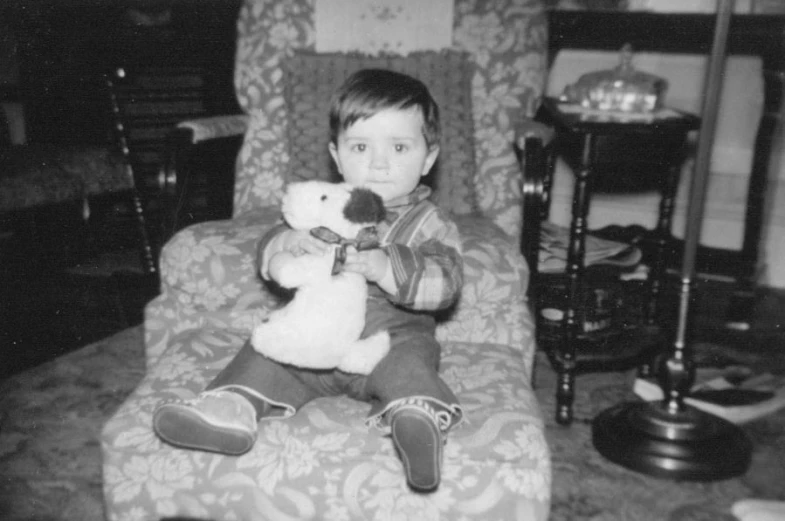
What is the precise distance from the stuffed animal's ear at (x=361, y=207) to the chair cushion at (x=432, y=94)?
2.68 feet

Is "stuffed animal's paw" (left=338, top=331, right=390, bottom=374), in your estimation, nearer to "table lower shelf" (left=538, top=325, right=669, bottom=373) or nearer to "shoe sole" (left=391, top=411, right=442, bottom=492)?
"shoe sole" (left=391, top=411, right=442, bottom=492)

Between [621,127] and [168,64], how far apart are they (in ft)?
7.65

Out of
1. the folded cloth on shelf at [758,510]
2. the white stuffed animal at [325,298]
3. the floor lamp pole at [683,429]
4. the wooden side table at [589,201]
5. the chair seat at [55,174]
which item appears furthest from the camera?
the chair seat at [55,174]

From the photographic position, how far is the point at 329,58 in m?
2.06

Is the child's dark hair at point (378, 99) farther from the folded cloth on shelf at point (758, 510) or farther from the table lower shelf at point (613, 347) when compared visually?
the folded cloth on shelf at point (758, 510)

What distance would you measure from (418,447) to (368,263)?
0.96 ft

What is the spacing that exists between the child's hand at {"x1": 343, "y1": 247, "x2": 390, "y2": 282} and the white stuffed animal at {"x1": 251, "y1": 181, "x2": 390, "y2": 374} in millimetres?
12

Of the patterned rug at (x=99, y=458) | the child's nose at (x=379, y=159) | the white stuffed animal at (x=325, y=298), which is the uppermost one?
the child's nose at (x=379, y=159)

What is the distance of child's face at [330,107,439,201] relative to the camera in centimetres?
128

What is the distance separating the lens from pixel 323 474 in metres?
1.11

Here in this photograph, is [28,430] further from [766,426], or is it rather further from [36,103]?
[36,103]

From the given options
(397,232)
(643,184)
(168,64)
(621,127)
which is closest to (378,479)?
(397,232)

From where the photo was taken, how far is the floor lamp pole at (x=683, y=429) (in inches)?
62.9

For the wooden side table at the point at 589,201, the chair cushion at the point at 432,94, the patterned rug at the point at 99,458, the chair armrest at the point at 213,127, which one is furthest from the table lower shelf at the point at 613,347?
the chair armrest at the point at 213,127
